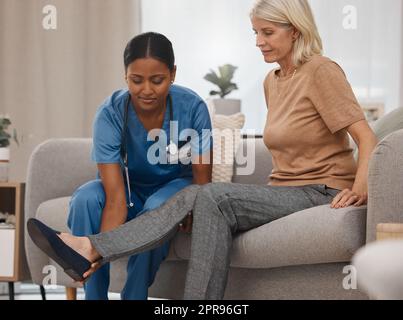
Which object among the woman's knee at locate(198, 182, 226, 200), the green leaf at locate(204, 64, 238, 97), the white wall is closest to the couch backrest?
the woman's knee at locate(198, 182, 226, 200)

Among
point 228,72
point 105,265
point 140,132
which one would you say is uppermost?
point 228,72

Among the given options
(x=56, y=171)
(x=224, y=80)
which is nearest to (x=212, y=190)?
(x=56, y=171)

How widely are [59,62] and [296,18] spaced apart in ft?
A: 7.98

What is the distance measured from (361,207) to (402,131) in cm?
21

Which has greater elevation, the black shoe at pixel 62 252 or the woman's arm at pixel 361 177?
the woman's arm at pixel 361 177

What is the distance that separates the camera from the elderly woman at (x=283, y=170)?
159cm

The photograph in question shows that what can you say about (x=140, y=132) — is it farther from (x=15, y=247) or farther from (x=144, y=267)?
(x=15, y=247)

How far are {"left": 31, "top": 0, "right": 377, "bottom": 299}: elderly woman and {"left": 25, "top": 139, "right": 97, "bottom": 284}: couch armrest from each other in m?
0.83

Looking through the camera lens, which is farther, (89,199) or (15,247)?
(15,247)

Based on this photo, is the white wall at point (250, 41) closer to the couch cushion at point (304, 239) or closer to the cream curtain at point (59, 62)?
the cream curtain at point (59, 62)

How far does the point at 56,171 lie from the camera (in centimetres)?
255

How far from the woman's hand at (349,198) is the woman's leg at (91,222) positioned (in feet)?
2.04

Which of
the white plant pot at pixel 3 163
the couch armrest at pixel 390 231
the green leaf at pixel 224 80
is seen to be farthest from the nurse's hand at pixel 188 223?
the green leaf at pixel 224 80

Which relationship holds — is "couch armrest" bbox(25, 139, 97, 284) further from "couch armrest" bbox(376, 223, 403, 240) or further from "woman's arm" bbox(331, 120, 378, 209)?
"couch armrest" bbox(376, 223, 403, 240)
